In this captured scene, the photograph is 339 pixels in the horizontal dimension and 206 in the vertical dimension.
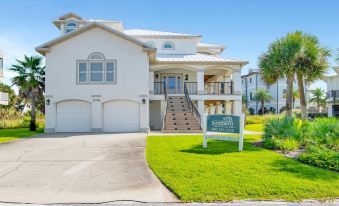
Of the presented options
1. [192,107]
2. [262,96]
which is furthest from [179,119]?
[262,96]

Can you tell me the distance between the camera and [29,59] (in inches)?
1071

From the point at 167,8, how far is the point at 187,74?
13.2 metres

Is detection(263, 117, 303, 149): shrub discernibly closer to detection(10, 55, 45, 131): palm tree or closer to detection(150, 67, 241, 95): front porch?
detection(150, 67, 241, 95): front porch

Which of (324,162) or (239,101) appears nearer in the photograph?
(324,162)

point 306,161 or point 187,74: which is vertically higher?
point 187,74

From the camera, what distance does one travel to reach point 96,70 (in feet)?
80.0

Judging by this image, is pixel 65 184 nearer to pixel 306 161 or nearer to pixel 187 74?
pixel 306 161

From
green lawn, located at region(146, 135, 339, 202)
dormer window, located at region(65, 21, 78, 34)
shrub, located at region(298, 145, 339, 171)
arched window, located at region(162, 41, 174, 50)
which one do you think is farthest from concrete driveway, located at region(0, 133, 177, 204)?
arched window, located at region(162, 41, 174, 50)

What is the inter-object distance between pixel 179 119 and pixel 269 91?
52234mm

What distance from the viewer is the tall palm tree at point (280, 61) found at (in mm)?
19938

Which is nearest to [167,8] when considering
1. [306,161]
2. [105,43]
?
[105,43]

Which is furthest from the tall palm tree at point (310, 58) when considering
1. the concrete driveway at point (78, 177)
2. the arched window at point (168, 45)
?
the arched window at point (168, 45)

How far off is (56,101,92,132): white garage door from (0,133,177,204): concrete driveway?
35.4 feet

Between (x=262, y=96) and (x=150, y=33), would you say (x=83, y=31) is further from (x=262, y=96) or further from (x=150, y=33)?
(x=262, y=96)
